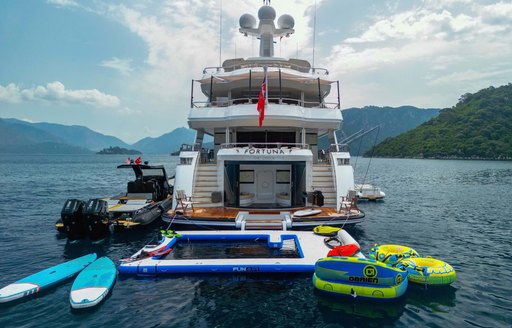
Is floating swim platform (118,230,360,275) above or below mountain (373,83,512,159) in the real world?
below

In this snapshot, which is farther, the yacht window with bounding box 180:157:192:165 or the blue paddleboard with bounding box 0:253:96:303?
the yacht window with bounding box 180:157:192:165

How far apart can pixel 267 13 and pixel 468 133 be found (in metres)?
171

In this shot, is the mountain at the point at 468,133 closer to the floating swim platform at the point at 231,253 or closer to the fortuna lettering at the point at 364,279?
the floating swim platform at the point at 231,253

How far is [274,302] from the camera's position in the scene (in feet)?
28.6

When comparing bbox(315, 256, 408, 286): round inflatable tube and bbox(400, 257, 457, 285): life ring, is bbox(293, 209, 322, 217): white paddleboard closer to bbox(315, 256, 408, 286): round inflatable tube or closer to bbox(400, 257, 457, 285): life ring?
bbox(400, 257, 457, 285): life ring

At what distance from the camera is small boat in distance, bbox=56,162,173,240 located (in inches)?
581

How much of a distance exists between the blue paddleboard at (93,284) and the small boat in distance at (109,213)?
411 centimetres

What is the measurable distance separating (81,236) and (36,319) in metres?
7.79

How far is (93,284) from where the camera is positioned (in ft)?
30.8


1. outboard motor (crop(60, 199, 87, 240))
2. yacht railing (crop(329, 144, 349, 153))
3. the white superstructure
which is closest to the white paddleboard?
the white superstructure

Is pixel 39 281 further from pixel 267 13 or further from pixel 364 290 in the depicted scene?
pixel 267 13

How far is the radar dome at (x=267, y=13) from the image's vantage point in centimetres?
2554

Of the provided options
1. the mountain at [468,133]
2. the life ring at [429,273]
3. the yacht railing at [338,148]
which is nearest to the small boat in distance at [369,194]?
the yacht railing at [338,148]

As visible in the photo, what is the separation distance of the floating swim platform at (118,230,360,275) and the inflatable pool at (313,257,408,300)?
1.58m
